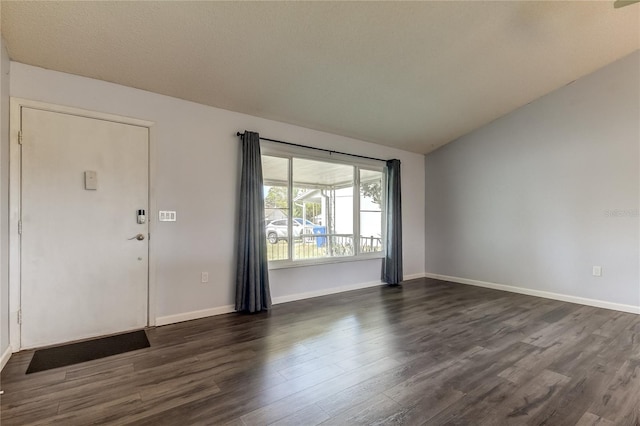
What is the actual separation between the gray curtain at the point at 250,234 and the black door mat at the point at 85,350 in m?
1.12

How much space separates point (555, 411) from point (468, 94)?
3685mm

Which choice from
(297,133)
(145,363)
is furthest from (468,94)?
(145,363)

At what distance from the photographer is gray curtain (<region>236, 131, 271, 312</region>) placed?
12.2 feet

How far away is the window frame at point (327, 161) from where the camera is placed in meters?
4.23

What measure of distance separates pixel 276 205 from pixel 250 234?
70 centimetres

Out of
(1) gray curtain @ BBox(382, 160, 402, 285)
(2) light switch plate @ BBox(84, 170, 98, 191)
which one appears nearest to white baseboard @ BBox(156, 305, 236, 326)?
(2) light switch plate @ BBox(84, 170, 98, 191)

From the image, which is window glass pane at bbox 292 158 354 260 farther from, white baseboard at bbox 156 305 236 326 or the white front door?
the white front door

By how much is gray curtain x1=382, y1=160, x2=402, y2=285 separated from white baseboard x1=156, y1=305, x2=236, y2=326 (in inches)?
110

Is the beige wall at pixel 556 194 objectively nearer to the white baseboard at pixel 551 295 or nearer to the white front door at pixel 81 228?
the white baseboard at pixel 551 295

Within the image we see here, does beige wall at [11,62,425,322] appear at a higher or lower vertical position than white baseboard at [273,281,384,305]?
higher

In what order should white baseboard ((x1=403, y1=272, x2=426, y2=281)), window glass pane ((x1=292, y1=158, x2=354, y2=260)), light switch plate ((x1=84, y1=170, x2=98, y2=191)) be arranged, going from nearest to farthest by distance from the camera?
light switch plate ((x1=84, y1=170, x2=98, y2=191)), window glass pane ((x1=292, y1=158, x2=354, y2=260)), white baseboard ((x1=403, y1=272, x2=426, y2=281))

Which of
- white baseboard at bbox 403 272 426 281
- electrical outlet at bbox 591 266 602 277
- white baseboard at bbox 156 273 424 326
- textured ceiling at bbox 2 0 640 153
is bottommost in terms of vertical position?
white baseboard at bbox 403 272 426 281

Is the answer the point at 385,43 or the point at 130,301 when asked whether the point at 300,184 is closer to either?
the point at 385,43

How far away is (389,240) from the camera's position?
5.40 m
